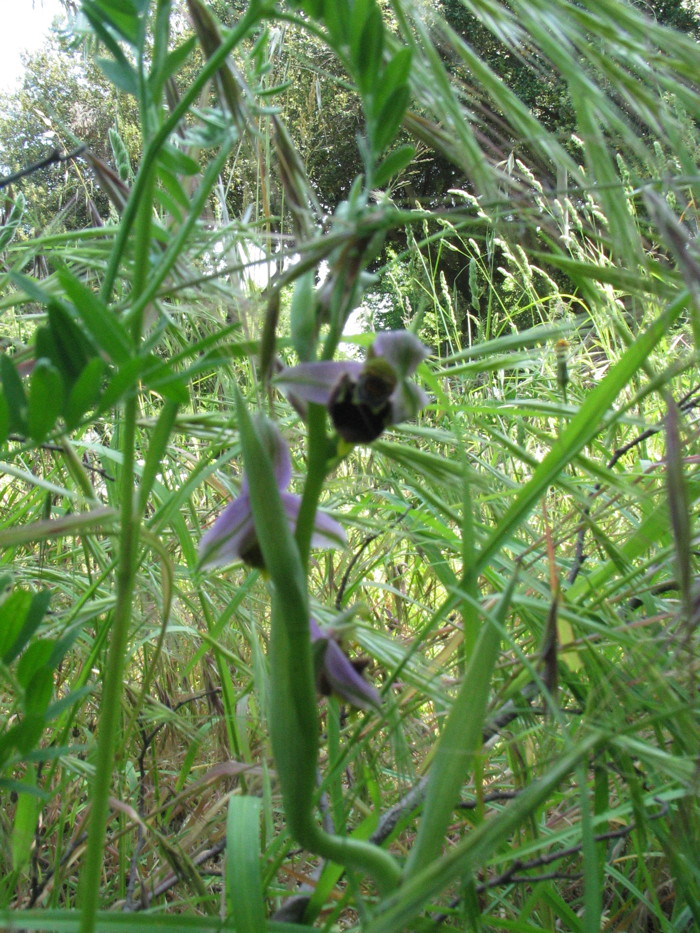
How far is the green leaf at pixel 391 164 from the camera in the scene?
0.26m

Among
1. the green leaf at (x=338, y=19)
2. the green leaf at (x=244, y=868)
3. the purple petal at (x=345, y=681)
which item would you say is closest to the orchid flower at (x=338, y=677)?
the purple petal at (x=345, y=681)

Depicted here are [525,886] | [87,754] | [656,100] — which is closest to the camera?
[656,100]

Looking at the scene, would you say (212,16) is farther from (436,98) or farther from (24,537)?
(24,537)

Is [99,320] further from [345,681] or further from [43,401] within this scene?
[345,681]

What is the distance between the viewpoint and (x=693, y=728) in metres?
0.33

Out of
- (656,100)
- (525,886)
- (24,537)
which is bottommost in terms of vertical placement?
(525,886)

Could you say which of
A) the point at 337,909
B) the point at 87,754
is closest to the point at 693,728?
the point at 337,909

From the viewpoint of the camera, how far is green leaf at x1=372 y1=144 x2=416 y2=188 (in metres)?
0.26

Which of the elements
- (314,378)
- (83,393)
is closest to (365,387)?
(314,378)

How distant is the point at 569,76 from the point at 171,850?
1.40ft

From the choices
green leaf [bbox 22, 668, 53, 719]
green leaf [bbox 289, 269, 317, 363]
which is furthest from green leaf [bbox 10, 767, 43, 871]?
green leaf [bbox 289, 269, 317, 363]

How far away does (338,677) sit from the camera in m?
0.29

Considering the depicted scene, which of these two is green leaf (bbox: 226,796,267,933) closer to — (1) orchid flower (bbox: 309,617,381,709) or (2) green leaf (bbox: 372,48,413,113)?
(1) orchid flower (bbox: 309,617,381,709)

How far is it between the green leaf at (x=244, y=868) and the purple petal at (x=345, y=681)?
0.11 meters
